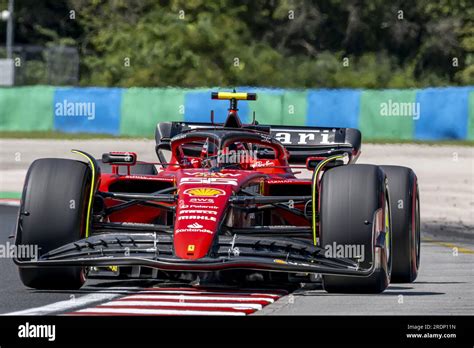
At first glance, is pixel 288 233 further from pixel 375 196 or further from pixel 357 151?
pixel 357 151

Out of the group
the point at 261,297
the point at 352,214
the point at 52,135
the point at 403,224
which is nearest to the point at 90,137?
the point at 52,135

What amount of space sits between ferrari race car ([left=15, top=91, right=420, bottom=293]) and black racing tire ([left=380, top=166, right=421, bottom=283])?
0.03 feet

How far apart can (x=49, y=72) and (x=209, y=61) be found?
5119 mm

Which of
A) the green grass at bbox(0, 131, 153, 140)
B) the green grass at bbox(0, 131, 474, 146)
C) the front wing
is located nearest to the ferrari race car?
the front wing

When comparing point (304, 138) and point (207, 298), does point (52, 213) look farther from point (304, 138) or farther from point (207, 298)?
point (304, 138)

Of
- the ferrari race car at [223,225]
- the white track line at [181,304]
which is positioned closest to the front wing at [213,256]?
the ferrari race car at [223,225]

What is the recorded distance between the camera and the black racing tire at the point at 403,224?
11.4 meters

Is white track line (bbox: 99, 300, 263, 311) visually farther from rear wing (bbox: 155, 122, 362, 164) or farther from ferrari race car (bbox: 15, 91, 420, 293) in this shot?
rear wing (bbox: 155, 122, 362, 164)

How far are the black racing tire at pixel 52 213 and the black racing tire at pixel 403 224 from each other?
252 cm

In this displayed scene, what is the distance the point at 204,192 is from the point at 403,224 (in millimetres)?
1865

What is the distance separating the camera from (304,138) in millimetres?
13898

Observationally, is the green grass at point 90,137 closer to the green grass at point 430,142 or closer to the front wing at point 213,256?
the green grass at point 430,142

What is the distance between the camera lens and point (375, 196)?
33.4ft
